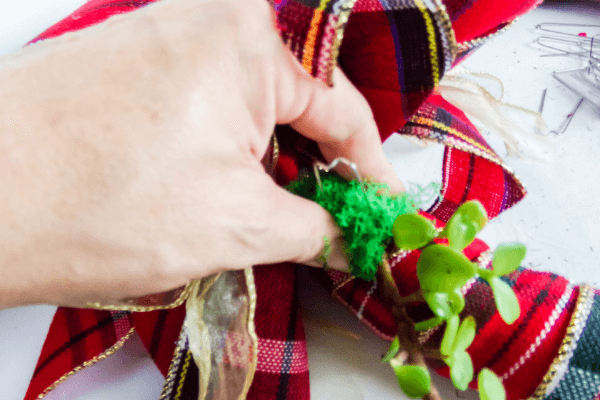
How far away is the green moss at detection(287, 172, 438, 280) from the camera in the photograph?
11.5 inches

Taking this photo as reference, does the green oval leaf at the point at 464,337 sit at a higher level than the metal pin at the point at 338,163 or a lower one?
lower


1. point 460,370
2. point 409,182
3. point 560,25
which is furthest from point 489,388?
point 560,25

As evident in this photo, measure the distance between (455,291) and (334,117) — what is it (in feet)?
0.43

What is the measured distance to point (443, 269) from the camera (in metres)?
0.24

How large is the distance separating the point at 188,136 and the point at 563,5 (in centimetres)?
73

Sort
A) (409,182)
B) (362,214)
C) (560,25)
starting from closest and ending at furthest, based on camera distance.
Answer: (362,214), (409,182), (560,25)

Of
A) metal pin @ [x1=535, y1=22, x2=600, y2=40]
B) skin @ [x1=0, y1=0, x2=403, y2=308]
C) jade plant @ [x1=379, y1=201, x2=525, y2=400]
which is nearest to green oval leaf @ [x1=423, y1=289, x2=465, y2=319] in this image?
jade plant @ [x1=379, y1=201, x2=525, y2=400]

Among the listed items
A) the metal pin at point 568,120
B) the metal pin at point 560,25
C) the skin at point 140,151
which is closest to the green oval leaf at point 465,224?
the skin at point 140,151

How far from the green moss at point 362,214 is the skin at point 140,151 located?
78 mm

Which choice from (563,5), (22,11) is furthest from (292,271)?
(563,5)

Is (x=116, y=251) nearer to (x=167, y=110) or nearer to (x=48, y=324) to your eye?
(x=167, y=110)

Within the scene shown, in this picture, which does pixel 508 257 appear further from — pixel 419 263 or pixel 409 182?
pixel 409 182

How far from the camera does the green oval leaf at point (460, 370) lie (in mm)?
221

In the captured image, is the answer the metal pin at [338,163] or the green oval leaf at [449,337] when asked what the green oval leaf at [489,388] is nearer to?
the green oval leaf at [449,337]
